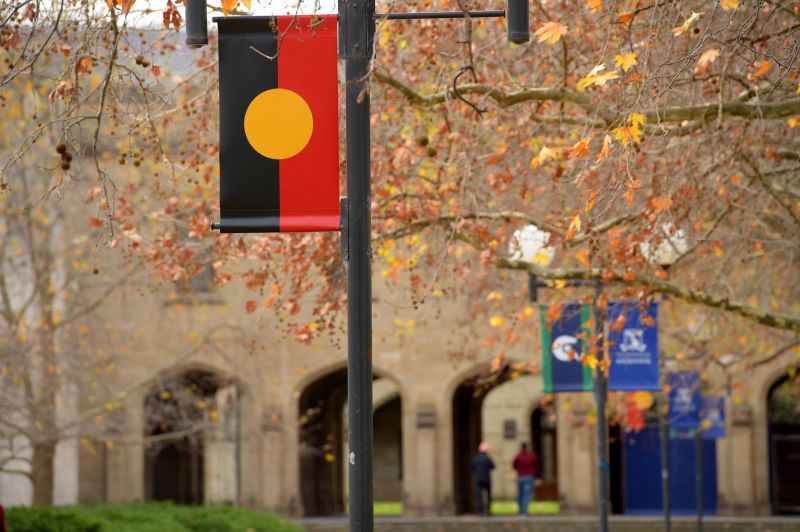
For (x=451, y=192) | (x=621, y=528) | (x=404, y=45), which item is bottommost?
(x=621, y=528)

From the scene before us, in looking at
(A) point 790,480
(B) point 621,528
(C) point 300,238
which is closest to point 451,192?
(C) point 300,238

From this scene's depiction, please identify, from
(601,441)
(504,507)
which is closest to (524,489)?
(504,507)

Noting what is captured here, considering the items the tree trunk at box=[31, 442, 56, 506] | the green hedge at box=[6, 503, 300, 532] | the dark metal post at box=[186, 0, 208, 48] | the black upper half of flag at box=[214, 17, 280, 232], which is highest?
the dark metal post at box=[186, 0, 208, 48]

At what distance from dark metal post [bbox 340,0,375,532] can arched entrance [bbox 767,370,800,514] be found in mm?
29946

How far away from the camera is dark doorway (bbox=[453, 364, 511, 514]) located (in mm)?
35406

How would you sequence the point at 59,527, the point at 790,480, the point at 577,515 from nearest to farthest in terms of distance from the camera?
the point at 59,527 → the point at 577,515 → the point at 790,480

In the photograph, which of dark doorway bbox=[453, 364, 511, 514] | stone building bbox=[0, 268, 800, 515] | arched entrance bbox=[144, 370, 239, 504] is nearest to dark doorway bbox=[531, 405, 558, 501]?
dark doorway bbox=[453, 364, 511, 514]

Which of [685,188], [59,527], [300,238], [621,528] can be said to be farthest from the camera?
[621,528]

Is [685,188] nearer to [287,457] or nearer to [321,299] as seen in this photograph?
[321,299]

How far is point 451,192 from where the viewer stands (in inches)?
529

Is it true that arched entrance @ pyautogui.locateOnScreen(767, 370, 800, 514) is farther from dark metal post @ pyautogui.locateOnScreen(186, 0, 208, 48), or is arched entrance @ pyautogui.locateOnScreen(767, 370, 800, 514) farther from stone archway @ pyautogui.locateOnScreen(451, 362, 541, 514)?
dark metal post @ pyautogui.locateOnScreen(186, 0, 208, 48)

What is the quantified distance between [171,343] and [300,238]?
20996 millimetres

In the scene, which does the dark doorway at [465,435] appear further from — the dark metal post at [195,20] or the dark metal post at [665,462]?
the dark metal post at [195,20]

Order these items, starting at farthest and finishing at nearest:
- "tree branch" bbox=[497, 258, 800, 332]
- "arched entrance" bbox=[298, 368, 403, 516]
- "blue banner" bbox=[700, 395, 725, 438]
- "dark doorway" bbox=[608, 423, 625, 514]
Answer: "dark doorway" bbox=[608, 423, 625, 514] < "arched entrance" bbox=[298, 368, 403, 516] < "blue banner" bbox=[700, 395, 725, 438] < "tree branch" bbox=[497, 258, 800, 332]
